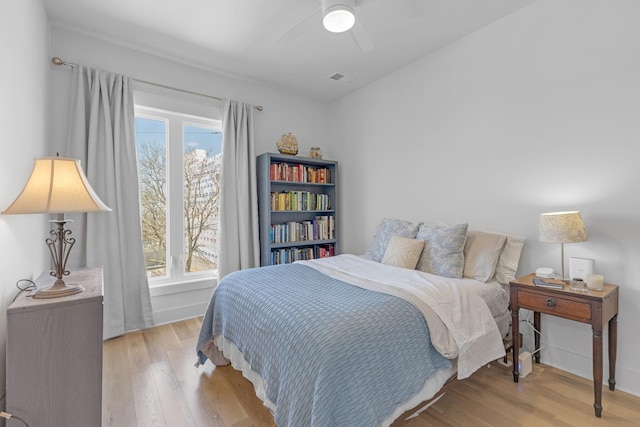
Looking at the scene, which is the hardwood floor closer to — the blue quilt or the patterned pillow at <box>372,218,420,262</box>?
the blue quilt

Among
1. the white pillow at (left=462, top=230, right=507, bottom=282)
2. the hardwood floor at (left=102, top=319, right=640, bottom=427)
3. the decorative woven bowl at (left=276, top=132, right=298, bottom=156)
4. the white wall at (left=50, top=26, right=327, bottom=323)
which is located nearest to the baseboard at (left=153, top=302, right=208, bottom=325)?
the white wall at (left=50, top=26, right=327, bottom=323)

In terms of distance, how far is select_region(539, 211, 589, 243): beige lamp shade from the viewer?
6.07 feet

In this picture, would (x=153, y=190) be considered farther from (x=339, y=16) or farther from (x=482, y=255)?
(x=482, y=255)

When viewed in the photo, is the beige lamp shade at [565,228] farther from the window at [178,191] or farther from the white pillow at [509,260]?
the window at [178,191]

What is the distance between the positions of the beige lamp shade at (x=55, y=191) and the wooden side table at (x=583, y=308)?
7.91 feet

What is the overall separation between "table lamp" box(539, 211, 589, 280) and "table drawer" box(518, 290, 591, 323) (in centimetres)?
36

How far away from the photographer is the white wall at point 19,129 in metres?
1.34

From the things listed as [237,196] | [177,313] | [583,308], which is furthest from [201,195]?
[583,308]

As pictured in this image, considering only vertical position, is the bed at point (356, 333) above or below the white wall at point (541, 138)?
below

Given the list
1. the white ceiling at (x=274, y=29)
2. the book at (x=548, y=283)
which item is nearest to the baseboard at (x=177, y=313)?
the white ceiling at (x=274, y=29)

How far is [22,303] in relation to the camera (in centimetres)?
119

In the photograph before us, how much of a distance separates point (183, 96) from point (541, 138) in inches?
131

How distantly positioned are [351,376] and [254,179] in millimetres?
2638

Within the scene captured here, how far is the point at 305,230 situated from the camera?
12.6ft
